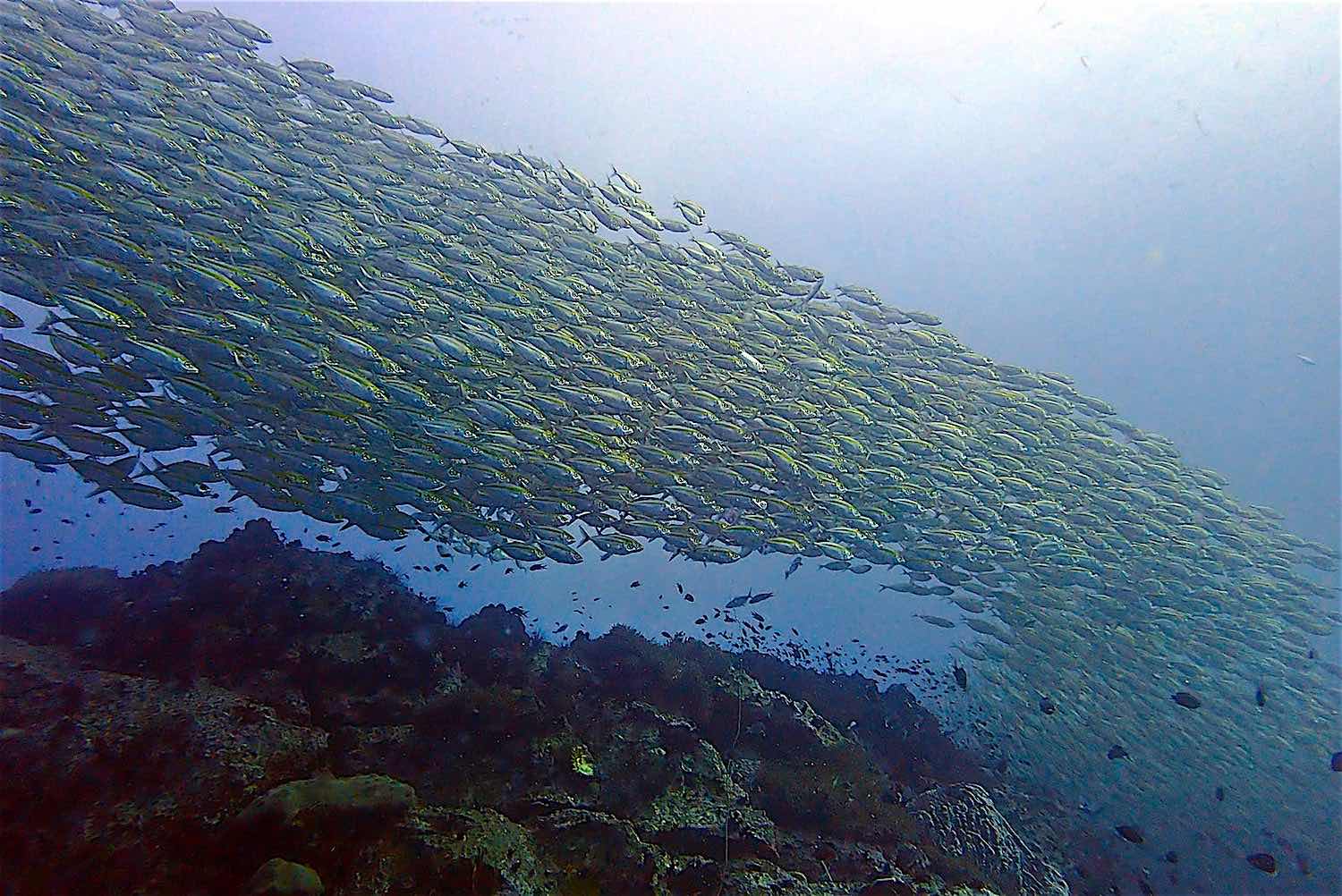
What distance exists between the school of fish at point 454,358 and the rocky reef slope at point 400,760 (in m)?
1.66

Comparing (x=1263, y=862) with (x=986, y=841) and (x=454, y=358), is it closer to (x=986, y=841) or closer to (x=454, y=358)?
(x=986, y=841)

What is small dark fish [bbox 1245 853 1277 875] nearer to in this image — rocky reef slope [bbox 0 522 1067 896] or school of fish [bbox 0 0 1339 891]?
rocky reef slope [bbox 0 522 1067 896]

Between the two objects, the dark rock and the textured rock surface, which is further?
the textured rock surface

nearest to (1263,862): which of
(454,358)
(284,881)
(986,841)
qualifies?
(986,841)

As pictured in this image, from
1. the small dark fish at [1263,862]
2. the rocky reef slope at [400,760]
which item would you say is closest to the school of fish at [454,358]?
the rocky reef slope at [400,760]

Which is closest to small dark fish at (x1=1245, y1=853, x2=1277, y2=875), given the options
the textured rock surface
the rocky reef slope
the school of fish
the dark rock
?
the textured rock surface

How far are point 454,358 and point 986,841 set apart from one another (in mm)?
9302

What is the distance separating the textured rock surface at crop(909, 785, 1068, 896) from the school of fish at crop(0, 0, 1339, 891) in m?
3.08

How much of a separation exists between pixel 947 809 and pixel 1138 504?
8213mm

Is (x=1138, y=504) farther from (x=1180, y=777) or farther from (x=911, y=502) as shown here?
(x=1180, y=777)

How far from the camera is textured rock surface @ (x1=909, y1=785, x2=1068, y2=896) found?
826 cm

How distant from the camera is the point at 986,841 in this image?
28.3 ft

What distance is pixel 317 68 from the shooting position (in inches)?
377

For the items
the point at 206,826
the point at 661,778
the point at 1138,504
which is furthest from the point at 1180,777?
the point at 206,826
